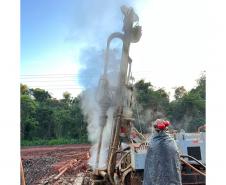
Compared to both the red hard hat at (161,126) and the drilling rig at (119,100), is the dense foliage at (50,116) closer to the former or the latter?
the drilling rig at (119,100)

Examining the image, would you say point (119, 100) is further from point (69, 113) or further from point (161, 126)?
point (69, 113)

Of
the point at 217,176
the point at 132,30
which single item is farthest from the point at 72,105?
the point at 217,176

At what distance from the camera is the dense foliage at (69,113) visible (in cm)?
351

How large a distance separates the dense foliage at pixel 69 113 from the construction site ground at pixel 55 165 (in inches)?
29.6

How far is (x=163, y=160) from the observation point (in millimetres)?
2340

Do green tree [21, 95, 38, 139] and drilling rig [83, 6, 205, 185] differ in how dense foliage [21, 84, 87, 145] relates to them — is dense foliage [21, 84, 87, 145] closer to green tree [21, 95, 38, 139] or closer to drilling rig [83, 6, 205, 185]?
green tree [21, 95, 38, 139]

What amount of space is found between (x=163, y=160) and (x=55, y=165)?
5857mm

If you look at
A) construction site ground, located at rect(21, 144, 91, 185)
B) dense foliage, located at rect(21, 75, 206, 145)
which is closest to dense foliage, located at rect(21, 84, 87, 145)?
dense foliage, located at rect(21, 75, 206, 145)

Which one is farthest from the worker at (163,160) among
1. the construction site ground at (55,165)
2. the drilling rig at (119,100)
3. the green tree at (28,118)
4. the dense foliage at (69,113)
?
the construction site ground at (55,165)

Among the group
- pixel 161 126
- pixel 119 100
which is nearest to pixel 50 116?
pixel 119 100

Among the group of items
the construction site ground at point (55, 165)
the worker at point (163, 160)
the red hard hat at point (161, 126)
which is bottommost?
the construction site ground at point (55, 165)

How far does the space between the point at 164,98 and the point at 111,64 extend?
6.14 ft

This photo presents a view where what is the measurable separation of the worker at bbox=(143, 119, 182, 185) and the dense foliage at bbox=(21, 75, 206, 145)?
0.73 meters
